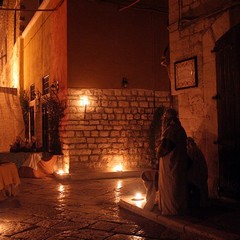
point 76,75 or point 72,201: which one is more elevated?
point 76,75

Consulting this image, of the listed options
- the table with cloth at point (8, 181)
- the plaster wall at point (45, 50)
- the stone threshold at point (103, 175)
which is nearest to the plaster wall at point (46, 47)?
the plaster wall at point (45, 50)

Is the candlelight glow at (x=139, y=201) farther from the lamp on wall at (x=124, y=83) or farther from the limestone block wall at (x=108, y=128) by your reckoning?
the lamp on wall at (x=124, y=83)

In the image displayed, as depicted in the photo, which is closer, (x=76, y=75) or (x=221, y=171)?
(x=221, y=171)

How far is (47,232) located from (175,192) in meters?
2.14

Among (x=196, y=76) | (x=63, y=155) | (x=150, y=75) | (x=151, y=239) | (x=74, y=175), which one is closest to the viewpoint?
(x=151, y=239)

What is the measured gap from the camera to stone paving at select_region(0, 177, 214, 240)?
5.51 m

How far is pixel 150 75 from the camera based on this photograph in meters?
13.4

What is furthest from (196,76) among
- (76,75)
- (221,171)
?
(76,75)

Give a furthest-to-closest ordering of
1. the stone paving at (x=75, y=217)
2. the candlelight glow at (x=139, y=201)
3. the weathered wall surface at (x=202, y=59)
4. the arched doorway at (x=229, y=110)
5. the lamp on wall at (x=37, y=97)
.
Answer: the lamp on wall at (x=37, y=97)
the weathered wall surface at (x=202, y=59)
the candlelight glow at (x=139, y=201)
the arched doorway at (x=229, y=110)
the stone paving at (x=75, y=217)

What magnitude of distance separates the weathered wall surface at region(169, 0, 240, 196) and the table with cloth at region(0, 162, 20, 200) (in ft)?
12.9

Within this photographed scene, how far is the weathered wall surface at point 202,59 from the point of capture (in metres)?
7.12

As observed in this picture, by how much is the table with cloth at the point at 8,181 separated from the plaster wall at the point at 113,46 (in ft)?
14.9

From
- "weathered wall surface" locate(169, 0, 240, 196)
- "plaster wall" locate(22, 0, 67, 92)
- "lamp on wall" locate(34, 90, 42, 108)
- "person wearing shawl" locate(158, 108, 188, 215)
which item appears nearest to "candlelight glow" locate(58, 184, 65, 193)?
"plaster wall" locate(22, 0, 67, 92)

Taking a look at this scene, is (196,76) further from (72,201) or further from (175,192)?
(72,201)
